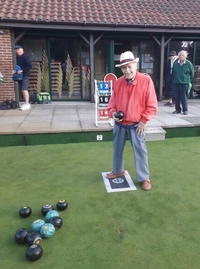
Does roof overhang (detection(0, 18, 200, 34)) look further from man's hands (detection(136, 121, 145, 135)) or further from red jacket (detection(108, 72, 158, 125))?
man's hands (detection(136, 121, 145, 135))

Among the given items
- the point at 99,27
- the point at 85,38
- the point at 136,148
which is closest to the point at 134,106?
the point at 136,148

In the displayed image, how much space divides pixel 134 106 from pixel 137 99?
0.29 feet

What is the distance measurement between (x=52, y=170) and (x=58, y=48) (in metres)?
5.75

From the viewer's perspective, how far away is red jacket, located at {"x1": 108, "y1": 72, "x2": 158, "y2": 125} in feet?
9.59

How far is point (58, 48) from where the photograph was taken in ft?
27.9

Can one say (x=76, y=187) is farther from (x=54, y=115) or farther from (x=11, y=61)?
(x=11, y=61)

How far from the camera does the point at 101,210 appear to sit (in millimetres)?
2830

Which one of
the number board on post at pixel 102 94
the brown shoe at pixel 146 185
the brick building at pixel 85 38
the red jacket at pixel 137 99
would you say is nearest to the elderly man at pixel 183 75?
the number board on post at pixel 102 94

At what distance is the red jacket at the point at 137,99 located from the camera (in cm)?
292

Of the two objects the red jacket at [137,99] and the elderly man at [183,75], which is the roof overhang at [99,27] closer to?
the elderly man at [183,75]

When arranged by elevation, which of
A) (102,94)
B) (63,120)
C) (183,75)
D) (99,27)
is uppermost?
(99,27)

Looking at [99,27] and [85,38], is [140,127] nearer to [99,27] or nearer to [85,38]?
[99,27]

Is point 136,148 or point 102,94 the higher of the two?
point 102,94

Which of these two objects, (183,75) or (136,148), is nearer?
(136,148)
